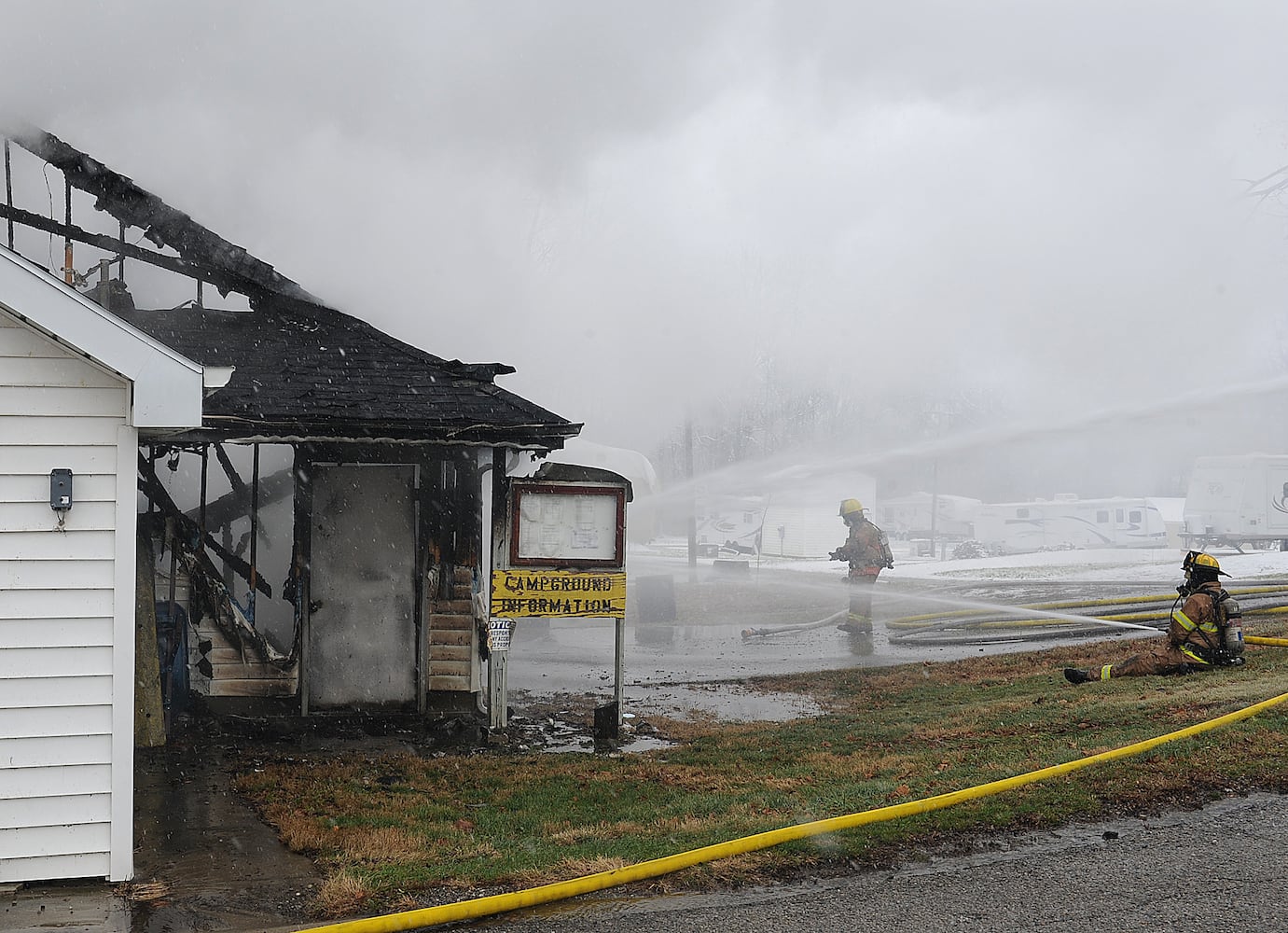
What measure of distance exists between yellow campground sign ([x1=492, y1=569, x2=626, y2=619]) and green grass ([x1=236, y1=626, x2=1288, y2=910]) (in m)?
1.16

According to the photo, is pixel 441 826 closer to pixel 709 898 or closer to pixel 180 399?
pixel 709 898

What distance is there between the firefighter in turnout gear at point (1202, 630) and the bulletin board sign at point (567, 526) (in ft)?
14.3

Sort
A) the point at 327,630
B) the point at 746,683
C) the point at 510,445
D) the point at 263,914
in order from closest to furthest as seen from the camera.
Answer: the point at 263,914
the point at 510,445
the point at 327,630
the point at 746,683

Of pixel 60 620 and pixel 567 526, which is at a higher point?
pixel 567 526

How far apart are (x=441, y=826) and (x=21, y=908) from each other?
202cm

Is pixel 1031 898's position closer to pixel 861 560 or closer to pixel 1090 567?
pixel 861 560

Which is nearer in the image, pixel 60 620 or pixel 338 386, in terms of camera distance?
pixel 60 620

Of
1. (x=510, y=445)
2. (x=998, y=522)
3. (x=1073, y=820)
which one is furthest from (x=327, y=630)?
(x=998, y=522)

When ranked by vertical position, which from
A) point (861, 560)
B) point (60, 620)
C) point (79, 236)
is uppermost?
point (79, 236)

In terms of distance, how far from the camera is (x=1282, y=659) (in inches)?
385

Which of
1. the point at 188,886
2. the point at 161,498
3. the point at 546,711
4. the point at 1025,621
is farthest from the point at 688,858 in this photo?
the point at 1025,621

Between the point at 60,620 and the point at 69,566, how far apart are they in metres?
0.25

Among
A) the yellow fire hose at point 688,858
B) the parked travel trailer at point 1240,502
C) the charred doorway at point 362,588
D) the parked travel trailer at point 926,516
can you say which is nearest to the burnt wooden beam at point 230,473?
the charred doorway at point 362,588

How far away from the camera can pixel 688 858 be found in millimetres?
5133
